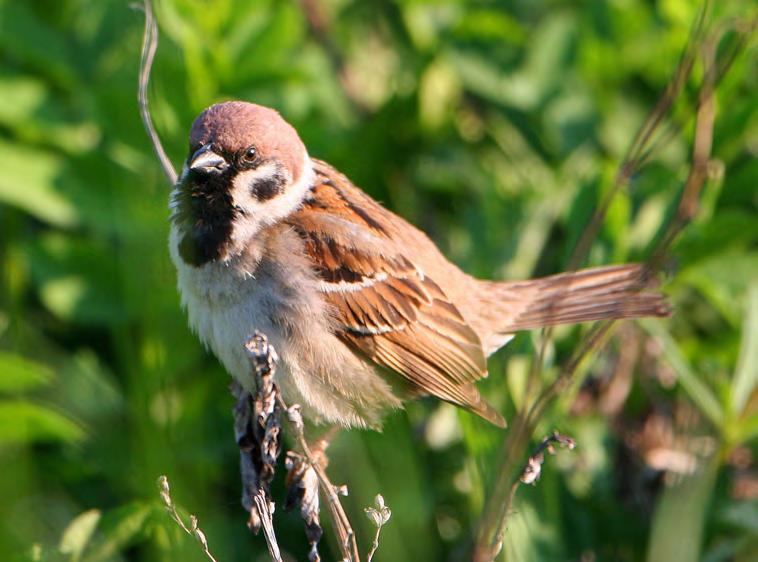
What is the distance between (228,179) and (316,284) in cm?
38

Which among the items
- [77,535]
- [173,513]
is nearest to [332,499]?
[173,513]

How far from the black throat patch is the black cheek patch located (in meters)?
0.09

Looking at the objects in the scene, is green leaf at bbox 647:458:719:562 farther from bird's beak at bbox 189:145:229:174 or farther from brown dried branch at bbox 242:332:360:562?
bird's beak at bbox 189:145:229:174

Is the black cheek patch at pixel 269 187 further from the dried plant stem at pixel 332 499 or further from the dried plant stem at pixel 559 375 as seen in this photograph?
the dried plant stem at pixel 559 375

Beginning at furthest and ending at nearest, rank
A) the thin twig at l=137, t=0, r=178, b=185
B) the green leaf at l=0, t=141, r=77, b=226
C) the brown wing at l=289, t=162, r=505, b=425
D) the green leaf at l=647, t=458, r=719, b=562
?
the green leaf at l=0, t=141, r=77, b=226, the brown wing at l=289, t=162, r=505, b=425, the thin twig at l=137, t=0, r=178, b=185, the green leaf at l=647, t=458, r=719, b=562

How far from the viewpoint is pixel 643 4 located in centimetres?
474

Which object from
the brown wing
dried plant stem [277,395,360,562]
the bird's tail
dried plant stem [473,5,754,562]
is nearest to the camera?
dried plant stem [473,5,754,562]

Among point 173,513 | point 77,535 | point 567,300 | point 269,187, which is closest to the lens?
point 173,513

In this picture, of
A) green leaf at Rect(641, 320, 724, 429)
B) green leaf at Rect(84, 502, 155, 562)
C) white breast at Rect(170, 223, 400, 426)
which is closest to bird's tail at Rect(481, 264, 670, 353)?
green leaf at Rect(641, 320, 724, 429)

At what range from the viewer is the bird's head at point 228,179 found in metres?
2.85

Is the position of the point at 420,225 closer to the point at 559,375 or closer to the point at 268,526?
the point at 559,375

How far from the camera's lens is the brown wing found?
3119 mm

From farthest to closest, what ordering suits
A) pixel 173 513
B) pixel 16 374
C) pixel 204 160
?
pixel 16 374, pixel 204 160, pixel 173 513

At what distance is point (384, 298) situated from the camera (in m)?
3.26
